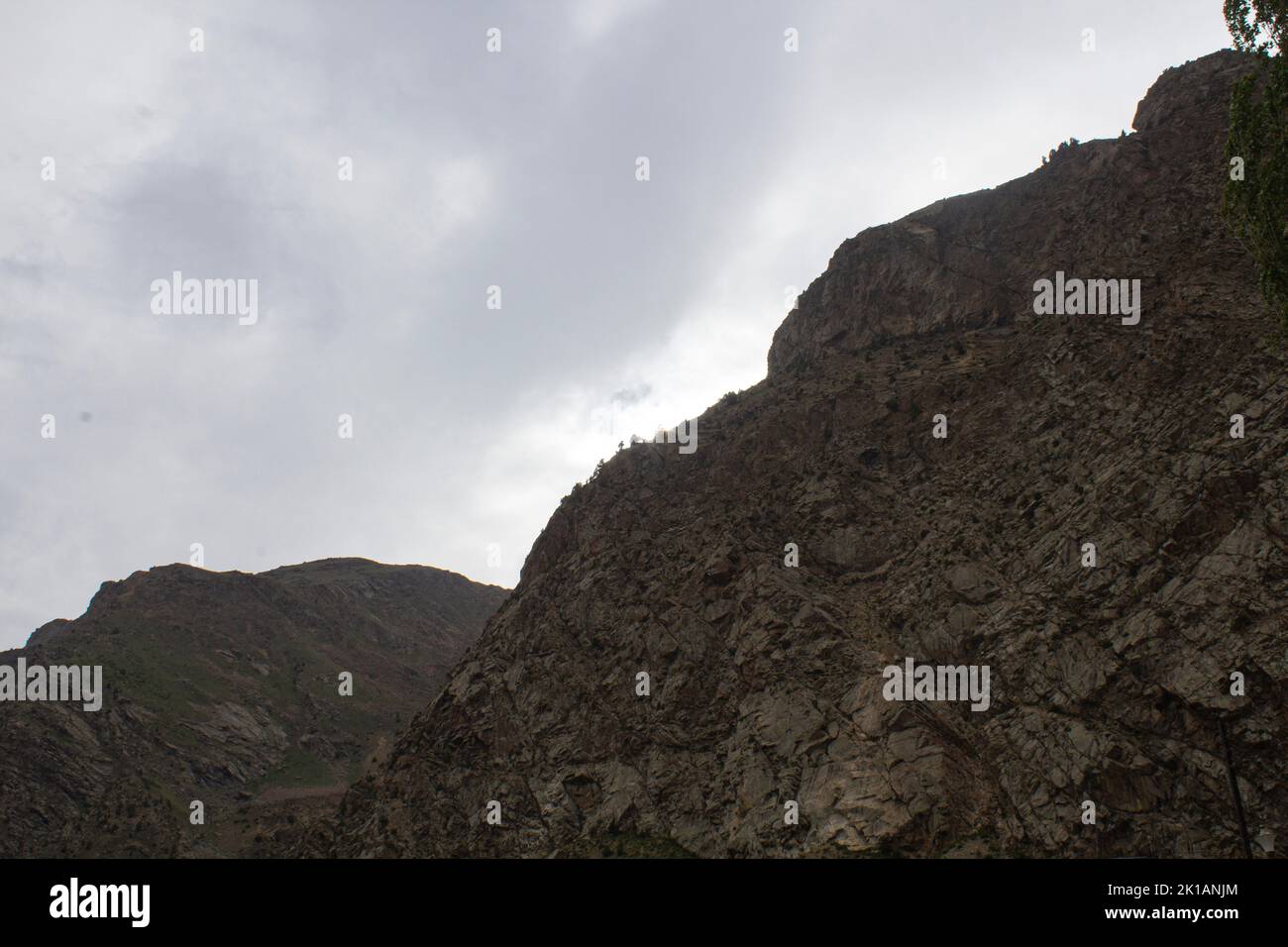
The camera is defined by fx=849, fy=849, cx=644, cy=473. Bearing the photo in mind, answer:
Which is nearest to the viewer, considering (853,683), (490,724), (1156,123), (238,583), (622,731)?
(853,683)

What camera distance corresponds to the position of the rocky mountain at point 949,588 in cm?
2572
